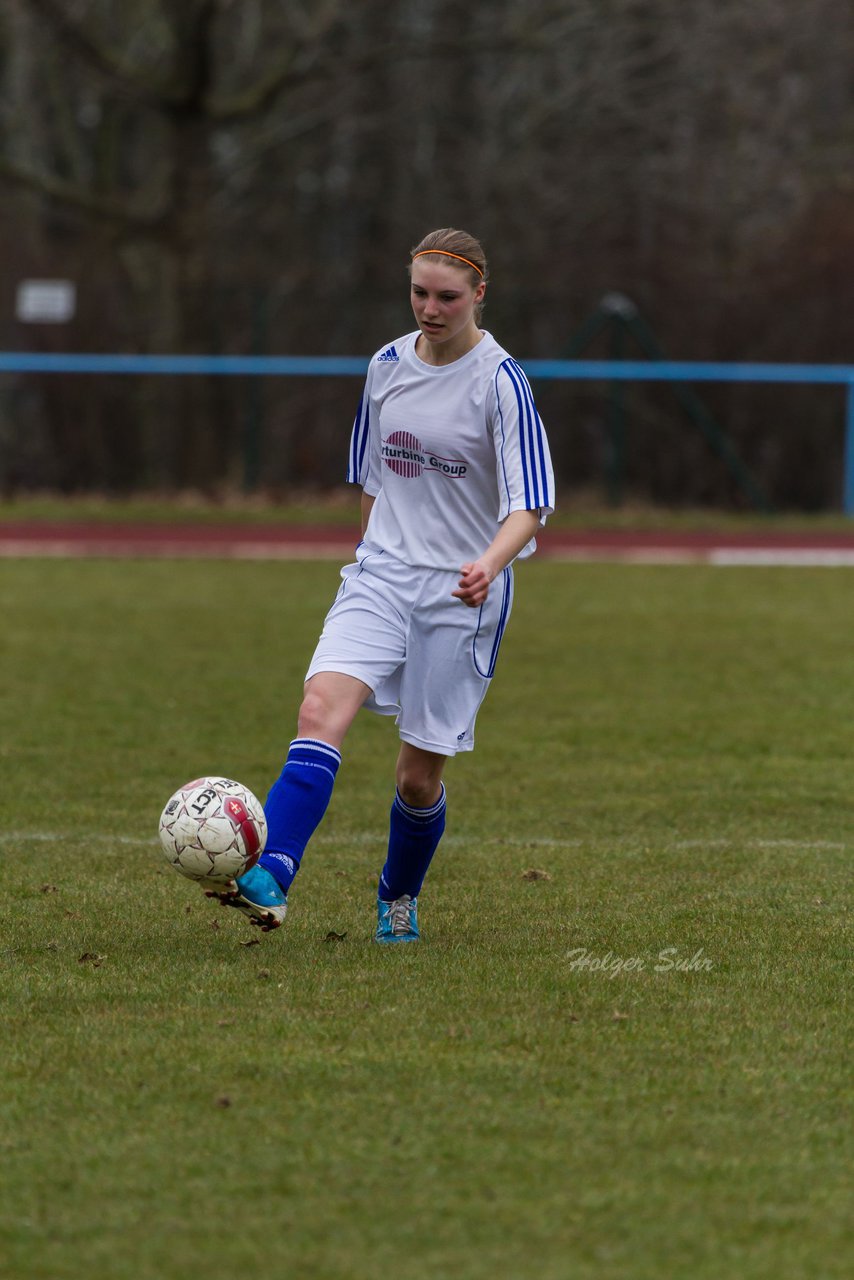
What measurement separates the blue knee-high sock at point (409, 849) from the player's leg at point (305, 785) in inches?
14.4

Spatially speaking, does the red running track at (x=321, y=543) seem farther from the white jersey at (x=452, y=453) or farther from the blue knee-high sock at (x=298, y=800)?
the blue knee-high sock at (x=298, y=800)

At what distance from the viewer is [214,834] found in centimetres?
459

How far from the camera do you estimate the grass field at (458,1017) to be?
10.6 feet

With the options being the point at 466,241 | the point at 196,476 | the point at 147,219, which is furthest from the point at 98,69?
the point at 466,241

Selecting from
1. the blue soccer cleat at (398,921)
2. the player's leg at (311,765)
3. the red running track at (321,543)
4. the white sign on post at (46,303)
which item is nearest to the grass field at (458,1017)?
the blue soccer cleat at (398,921)

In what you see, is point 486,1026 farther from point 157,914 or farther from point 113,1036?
point 157,914

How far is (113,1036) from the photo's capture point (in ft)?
13.9

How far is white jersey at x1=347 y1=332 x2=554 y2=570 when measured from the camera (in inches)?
196

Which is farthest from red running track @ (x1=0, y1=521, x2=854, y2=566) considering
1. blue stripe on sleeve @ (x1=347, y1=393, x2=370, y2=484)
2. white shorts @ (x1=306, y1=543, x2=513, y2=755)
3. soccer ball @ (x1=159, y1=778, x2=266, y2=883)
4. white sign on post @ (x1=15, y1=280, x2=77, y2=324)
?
soccer ball @ (x1=159, y1=778, x2=266, y2=883)

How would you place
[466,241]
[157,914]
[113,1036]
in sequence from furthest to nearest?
[157,914] → [466,241] → [113,1036]

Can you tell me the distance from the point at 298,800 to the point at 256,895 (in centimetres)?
30

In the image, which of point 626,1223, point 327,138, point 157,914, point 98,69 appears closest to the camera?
point 626,1223

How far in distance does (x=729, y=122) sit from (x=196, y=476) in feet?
34.6

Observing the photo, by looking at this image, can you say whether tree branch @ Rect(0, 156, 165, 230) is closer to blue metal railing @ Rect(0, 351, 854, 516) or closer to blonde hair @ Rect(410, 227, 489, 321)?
blue metal railing @ Rect(0, 351, 854, 516)
